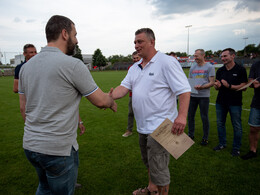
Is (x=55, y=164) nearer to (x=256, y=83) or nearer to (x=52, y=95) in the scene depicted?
(x=52, y=95)

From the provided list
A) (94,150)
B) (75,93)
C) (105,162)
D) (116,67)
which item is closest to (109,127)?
(94,150)

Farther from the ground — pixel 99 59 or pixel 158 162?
pixel 99 59

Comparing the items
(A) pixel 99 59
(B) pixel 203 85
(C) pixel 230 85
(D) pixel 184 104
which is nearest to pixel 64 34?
(D) pixel 184 104

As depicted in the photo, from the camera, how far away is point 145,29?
2.55m

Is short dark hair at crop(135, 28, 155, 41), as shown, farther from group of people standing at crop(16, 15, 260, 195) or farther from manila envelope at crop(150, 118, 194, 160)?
manila envelope at crop(150, 118, 194, 160)

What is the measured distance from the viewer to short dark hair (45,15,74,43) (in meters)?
1.68

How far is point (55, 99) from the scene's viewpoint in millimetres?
1576

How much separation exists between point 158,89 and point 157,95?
0.08 metres

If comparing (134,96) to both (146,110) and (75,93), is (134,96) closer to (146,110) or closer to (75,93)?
(146,110)

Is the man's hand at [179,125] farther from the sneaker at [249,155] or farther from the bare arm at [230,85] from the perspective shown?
the sneaker at [249,155]

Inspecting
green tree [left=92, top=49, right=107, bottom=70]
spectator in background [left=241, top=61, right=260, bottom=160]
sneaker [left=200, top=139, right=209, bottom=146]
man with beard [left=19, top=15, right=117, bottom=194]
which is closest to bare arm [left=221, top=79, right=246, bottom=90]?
spectator in background [left=241, top=61, right=260, bottom=160]

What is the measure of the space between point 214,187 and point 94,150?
2772 mm

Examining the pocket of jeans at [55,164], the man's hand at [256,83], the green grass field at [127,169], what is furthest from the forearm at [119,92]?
the man's hand at [256,83]

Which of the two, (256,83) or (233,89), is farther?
(233,89)
